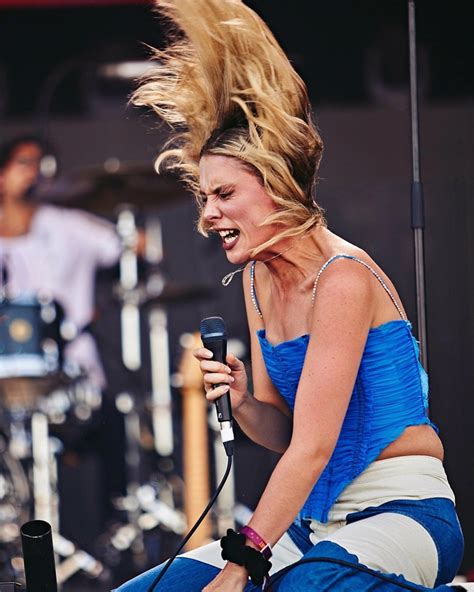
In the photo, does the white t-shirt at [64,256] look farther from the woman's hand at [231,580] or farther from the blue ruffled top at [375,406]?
the woman's hand at [231,580]

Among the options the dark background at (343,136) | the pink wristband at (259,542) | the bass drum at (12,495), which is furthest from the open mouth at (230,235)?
the bass drum at (12,495)

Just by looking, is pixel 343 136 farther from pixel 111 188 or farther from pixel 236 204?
pixel 236 204

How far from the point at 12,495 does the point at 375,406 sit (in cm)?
338

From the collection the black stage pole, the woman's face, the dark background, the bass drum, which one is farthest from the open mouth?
the bass drum

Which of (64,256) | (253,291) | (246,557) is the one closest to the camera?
(246,557)

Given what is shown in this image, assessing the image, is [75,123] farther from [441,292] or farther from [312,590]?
[312,590]

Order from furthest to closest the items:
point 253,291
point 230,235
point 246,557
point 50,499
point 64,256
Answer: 1. point 64,256
2. point 50,499
3. point 253,291
4. point 230,235
5. point 246,557

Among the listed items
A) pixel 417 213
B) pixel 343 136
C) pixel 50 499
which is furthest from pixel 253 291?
pixel 50 499

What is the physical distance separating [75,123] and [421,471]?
11.7 ft

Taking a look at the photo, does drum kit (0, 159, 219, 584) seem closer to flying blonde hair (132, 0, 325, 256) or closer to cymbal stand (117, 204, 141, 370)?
cymbal stand (117, 204, 141, 370)

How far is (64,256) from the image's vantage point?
5.48 m

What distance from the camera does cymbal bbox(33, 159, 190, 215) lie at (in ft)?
17.4

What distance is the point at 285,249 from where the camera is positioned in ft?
7.58

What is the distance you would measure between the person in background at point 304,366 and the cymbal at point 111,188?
2.88 m
